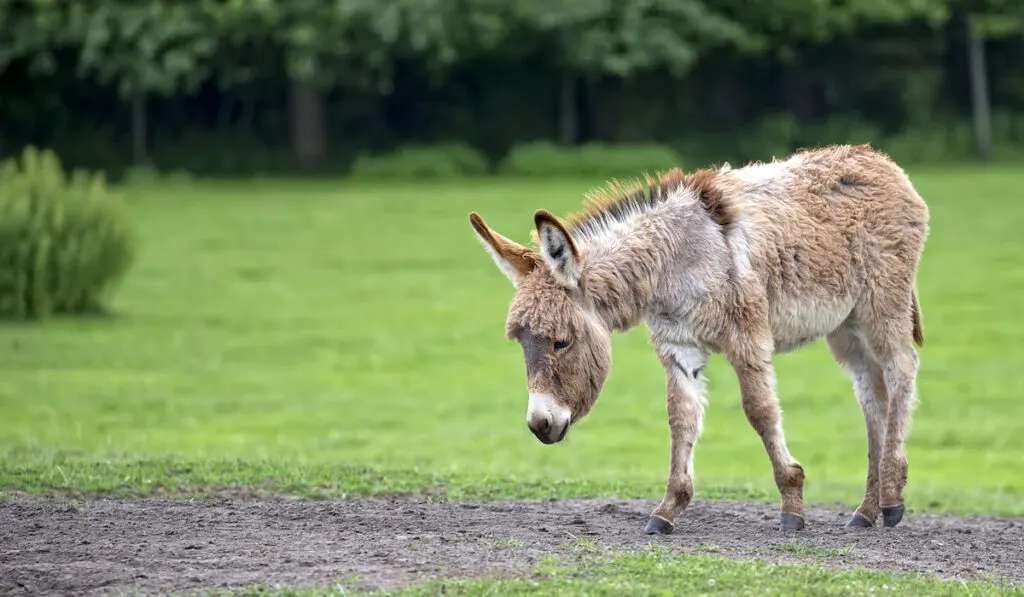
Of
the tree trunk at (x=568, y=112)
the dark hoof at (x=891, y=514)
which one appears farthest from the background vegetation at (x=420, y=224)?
the dark hoof at (x=891, y=514)

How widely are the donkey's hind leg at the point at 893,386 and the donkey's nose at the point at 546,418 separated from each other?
2.32 m

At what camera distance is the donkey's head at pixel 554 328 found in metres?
7.21

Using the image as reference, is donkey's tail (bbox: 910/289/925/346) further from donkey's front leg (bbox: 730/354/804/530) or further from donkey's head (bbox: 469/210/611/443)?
donkey's head (bbox: 469/210/611/443)

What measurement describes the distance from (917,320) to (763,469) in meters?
6.37

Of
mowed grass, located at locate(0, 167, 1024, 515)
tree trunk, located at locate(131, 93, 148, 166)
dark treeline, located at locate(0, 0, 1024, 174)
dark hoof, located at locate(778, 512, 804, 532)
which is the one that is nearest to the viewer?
dark hoof, located at locate(778, 512, 804, 532)

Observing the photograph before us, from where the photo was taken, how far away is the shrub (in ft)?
113

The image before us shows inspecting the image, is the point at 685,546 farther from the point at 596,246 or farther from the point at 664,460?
the point at 664,460

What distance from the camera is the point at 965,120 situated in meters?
38.9

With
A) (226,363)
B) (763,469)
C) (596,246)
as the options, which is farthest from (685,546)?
(226,363)

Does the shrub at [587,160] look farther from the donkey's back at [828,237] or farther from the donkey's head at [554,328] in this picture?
the donkey's head at [554,328]

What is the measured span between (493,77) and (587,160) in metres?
5.26

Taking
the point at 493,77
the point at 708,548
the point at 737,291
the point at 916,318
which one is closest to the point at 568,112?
the point at 493,77

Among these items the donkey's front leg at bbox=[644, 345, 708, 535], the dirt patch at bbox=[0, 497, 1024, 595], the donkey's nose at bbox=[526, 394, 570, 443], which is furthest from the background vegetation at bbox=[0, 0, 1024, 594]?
the donkey's front leg at bbox=[644, 345, 708, 535]

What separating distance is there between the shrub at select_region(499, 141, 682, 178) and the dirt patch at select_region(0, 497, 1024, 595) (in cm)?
2529
